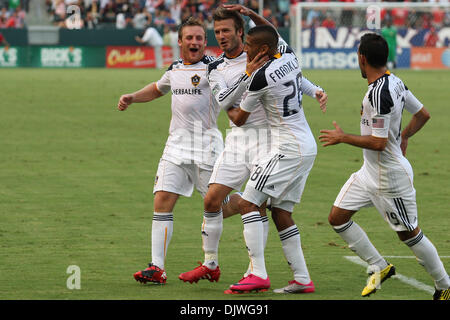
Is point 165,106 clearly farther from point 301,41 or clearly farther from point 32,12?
point 32,12

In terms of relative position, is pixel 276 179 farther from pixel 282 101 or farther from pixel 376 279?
pixel 376 279

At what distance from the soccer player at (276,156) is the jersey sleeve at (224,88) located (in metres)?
0.09

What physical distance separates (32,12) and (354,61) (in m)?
17.2

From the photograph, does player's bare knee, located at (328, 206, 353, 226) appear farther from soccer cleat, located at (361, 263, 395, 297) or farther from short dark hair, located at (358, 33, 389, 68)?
short dark hair, located at (358, 33, 389, 68)

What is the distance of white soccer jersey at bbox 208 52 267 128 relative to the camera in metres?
7.53

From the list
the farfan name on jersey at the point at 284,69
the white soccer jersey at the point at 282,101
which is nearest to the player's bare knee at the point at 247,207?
the white soccer jersey at the point at 282,101

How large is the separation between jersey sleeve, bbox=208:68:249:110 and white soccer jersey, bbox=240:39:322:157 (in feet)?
0.28

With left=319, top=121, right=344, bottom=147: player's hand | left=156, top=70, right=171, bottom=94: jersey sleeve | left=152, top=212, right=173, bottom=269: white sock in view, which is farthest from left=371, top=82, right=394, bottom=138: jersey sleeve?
left=156, top=70, right=171, bottom=94: jersey sleeve

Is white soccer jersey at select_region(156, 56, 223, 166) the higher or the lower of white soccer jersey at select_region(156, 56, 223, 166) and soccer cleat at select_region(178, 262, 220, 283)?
the higher

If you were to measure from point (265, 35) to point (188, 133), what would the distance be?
1433 millimetres

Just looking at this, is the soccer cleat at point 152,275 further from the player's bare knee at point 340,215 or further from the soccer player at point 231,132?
the player's bare knee at point 340,215

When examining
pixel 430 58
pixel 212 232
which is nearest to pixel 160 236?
pixel 212 232

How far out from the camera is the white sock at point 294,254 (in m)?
7.49

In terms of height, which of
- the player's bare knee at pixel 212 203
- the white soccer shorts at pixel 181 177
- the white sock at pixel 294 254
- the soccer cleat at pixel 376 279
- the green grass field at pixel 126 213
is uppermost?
the white soccer shorts at pixel 181 177
